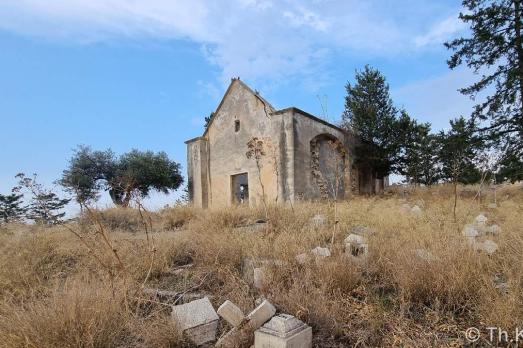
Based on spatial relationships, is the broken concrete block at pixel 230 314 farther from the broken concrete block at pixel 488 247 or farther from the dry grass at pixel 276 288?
the broken concrete block at pixel 488 247

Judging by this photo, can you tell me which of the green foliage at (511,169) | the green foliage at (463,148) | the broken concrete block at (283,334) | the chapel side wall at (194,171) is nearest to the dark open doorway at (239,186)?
the chapel side wall at (194,171)

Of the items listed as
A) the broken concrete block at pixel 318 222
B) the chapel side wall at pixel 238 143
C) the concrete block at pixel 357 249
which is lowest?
the concrete block at pixel 357 249

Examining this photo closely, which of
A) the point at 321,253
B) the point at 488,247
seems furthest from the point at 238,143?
the point at 488,247

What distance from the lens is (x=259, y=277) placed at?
4.05m

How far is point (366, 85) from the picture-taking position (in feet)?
61.0

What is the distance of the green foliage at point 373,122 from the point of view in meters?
17.6

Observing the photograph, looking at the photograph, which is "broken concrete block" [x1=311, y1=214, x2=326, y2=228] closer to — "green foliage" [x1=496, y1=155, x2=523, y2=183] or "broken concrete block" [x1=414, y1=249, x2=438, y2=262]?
"broken concrete block" [x1=414, y1=249, x2=438, y2=262]

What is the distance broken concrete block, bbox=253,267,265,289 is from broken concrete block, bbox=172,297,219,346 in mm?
742

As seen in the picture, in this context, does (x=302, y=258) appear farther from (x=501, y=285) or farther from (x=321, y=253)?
(x=501, y=285)

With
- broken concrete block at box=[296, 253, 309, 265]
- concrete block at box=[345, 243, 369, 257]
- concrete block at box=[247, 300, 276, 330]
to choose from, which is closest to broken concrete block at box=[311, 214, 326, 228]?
concrete block at box=[345, 243, 369, 257]

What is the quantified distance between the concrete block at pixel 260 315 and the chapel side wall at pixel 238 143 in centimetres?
1088

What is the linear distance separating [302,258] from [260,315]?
1.45m

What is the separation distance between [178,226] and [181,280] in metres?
5.57

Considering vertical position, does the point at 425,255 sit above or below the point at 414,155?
below
